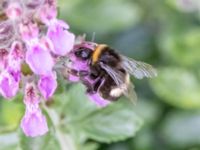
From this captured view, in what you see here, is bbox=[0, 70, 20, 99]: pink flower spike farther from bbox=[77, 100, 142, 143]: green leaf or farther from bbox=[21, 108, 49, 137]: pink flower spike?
Answer: bbox=[77, 100, 142, 143]: green leaf

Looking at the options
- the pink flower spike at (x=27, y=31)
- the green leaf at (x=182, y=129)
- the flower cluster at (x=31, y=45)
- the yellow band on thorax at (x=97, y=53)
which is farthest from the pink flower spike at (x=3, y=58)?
the green leaf at (x=182, y=129)

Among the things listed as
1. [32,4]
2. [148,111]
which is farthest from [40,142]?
[148,111]

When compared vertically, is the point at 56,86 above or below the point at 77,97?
above

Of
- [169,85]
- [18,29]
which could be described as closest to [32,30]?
[18,29]

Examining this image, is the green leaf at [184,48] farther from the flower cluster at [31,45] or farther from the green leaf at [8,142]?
the flower cluster at [31,45]

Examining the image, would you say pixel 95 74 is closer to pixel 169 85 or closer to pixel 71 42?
pixel 71 42

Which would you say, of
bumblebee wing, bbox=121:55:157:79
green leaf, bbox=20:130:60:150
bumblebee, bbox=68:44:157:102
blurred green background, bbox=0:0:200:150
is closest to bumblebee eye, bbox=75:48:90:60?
bumblebee, bbox=68:44:157:102

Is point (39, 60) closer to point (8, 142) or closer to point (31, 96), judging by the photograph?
point (31, 96)
